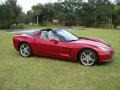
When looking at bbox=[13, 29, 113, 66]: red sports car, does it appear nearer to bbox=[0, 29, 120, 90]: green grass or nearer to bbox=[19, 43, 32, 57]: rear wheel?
bbox=[19, 43, 32, 57]: rear wheel

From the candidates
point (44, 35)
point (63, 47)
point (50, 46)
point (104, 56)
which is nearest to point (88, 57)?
point (104, 56)

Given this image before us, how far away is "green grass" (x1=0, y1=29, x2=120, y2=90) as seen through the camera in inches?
266

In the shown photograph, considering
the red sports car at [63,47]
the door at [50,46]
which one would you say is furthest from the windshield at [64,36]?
the door at [50,46]

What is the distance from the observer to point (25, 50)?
1111cm

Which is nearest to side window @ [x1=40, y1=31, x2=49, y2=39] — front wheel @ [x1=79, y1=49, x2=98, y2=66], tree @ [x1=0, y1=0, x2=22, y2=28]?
front wheel @ [x1=79, y1=49, x2=98, y2=66]

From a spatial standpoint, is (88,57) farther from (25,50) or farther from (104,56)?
(25,50)

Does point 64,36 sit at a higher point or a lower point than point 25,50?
higher

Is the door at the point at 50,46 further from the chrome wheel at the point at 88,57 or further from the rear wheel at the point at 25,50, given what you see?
the chrome wheel at the point at 88,57

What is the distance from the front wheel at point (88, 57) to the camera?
9336 millimetres

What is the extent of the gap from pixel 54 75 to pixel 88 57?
1.98 metres

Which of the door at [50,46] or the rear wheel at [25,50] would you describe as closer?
the door at [50,46]

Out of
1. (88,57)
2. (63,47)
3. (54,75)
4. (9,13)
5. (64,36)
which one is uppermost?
(9,13)

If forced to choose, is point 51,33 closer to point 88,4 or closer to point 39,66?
point 39,66

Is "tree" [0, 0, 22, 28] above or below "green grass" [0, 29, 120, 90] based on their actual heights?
above
